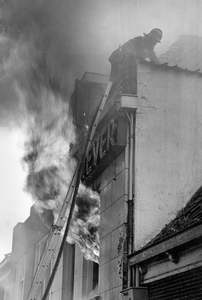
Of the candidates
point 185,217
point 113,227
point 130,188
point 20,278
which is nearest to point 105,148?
point 130,188

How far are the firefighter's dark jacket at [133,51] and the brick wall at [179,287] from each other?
226 inches

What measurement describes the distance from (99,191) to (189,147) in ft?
9.39

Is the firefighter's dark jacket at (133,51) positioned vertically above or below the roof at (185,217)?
above

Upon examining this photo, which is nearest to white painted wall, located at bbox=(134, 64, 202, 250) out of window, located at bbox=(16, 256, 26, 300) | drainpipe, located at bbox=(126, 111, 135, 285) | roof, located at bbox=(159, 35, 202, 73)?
drainpipe, located at bbox=(126, 111, 135, 285)

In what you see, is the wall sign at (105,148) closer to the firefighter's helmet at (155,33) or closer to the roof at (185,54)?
the firefighter's helmet at (155,33)

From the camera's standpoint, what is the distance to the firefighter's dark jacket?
42.8ft

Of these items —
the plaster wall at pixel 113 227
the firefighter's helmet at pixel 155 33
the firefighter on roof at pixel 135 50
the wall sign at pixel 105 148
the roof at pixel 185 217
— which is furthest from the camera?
the firefighter's helmet at pixel 155 33

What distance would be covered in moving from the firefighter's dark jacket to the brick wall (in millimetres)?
5750

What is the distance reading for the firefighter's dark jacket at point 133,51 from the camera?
13.0m

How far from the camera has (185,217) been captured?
1105 centimetres

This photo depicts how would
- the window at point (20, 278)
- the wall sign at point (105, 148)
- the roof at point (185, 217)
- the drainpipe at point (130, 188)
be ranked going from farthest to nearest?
the window at point (20, 278)
the wall sign at point (105, 148)
the drainpipe at point (130, 188)
the roof at point (185, 217)

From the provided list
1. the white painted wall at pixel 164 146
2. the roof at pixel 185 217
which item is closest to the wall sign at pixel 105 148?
the white painted wall at pixel 164 146

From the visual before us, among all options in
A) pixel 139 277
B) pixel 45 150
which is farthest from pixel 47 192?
pixel 139 277

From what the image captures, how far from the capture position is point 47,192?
1755cm
